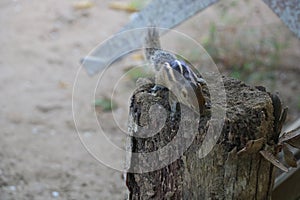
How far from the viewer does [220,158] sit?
139cm

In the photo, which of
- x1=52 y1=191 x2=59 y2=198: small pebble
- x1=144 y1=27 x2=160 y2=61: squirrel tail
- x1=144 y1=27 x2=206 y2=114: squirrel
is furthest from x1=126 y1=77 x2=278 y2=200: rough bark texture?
x1=52 y1=191 x2=59 y2=198: small pebble

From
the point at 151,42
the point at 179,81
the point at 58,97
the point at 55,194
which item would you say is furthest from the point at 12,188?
the point at 179,81

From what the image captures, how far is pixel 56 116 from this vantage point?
3.71 meters

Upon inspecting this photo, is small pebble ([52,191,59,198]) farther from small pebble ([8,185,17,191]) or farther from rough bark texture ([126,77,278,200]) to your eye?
rough bark texture ([126,77,278,200])

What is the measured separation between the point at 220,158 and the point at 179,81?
21cm

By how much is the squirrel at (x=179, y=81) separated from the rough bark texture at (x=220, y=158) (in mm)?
33

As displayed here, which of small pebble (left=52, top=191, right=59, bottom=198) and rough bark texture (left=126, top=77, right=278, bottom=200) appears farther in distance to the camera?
small pebble (left=52, top=191, right=59, bottom=198)

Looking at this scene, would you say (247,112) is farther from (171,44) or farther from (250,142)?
(171,44)

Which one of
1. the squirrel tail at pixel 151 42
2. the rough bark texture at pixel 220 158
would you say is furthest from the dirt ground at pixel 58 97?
the rough bark texture at pixel 220 158

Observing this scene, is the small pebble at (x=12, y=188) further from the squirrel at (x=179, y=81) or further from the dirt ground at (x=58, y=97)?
the squirrel at (x=179, y=81)

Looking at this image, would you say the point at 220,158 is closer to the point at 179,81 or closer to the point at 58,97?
the point at 179,81

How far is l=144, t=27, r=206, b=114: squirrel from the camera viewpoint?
138 cm

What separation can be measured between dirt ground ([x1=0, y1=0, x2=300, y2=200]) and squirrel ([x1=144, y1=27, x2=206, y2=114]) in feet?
4.85

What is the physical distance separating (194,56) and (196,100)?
283 cm
